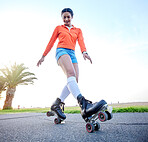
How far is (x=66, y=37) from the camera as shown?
7.63ft

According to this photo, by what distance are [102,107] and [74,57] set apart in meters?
1.14

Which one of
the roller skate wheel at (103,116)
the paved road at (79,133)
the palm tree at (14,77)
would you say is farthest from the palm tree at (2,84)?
the roller skate wheel at (103,116)

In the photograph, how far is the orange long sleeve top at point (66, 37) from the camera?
7.55 ft

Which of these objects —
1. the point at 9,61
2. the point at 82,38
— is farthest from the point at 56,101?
the point at 9,61

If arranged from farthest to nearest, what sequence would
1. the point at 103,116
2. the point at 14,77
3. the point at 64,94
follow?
the point at 14,77
the point at 64,94
the point at 103,116

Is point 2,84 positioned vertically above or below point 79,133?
above

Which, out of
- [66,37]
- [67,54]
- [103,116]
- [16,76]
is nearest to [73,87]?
[67,54]

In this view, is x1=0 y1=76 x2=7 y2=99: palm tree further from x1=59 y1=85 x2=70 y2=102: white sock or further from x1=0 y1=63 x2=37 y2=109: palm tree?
x1=59 y1=85 x2=70 y2=102: white sock

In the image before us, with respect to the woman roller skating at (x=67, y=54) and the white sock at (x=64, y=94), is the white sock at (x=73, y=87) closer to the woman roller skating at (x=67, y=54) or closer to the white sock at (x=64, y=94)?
the woman roller skating at (x=67, y=54)

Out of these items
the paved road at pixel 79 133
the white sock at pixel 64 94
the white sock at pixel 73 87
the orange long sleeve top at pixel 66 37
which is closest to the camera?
the paved road at pixel 79 133

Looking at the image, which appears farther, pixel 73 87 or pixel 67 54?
pixel 67 54

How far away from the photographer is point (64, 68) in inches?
83.5

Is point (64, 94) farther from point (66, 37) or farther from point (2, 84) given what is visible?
point (2, 84)

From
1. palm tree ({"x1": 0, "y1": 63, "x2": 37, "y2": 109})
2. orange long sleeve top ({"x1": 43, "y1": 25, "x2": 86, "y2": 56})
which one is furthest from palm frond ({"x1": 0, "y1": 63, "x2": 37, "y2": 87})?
orange long sleeve top ({"x1": 43, "y1": 25, "x2": 86, "y2": 56})
